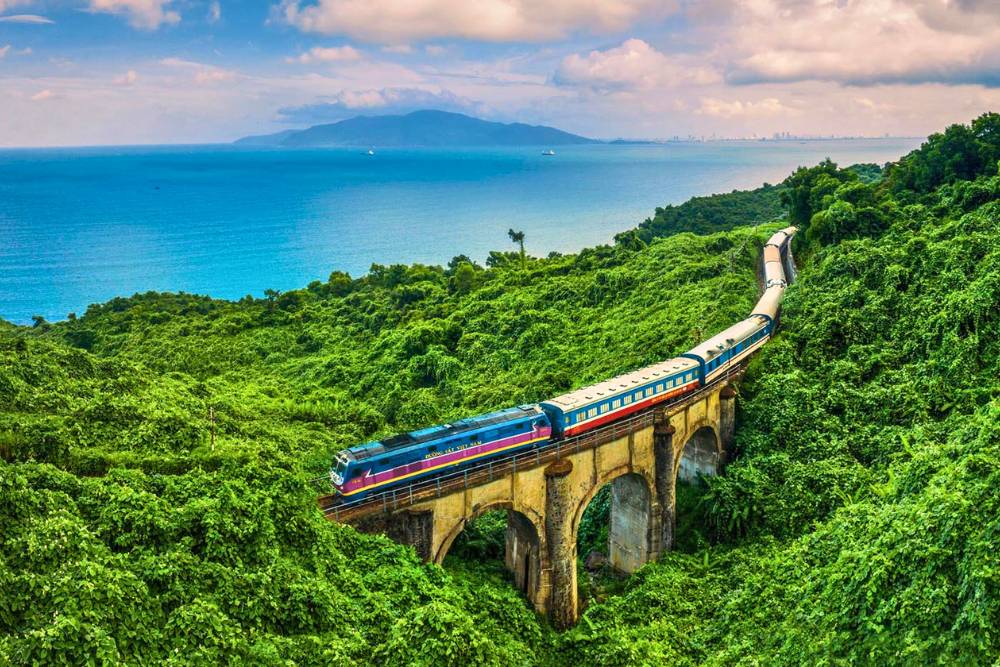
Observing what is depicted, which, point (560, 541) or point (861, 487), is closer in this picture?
point (560, 541)

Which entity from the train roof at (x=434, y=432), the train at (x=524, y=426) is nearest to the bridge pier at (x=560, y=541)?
the train at (x=524, y=426)

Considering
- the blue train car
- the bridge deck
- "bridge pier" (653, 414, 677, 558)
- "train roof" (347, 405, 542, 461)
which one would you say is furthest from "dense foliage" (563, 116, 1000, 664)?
"train roof" (347, 405, 542, 461)

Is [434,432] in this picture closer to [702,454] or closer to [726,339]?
[702,454]

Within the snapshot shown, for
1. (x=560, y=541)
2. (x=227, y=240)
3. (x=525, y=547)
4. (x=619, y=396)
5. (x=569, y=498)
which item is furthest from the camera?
(x=227, y=240)

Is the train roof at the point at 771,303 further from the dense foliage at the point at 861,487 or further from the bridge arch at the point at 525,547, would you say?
the bridge arch at the point at 525,547

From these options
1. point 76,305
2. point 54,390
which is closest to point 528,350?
point 54,390

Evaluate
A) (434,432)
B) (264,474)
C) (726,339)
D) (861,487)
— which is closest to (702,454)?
(726,339)

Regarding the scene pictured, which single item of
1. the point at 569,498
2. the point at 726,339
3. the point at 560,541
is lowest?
the point at 560,541

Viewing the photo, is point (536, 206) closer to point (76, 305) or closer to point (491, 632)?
point (76, 305)

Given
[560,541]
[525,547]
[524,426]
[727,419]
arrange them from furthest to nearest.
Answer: [727,419]
[525,547]
[560,541]
[524,426]
